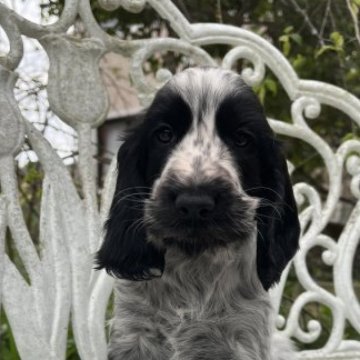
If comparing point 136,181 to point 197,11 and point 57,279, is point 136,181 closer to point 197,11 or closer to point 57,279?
point 57,279

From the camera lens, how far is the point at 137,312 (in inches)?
106

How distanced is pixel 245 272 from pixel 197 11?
2.54 metres

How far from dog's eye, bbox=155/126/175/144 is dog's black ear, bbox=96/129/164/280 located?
105 mm

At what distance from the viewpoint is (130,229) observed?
265 centimetres

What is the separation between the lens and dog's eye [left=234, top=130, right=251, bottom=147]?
2.58 meters

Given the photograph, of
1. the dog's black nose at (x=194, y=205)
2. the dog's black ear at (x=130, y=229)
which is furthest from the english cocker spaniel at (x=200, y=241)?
the dog's black nose at (x=194, y=205)

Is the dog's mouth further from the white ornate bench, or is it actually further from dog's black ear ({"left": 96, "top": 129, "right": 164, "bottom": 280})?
the white ornate bench

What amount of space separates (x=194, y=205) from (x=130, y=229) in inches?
18.2

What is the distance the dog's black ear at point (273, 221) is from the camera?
2693 millimetres

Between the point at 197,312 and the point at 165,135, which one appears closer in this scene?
the point at 165,135

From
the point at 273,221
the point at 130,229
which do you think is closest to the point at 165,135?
the point at 130,229

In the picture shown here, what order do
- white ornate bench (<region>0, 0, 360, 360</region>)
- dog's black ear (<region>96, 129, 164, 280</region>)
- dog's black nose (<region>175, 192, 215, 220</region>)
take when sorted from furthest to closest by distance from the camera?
white ornate bench (<region>0, 0, 360, 360</region>) < dog's black ear (<region>96, 129, 164, 280</region>) < dog's black nose (<region>175, 192, 215, 220</region>)

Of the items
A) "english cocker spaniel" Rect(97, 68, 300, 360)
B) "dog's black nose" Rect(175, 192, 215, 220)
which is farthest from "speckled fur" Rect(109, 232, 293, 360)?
"dog's black nose" Rect(175, 192, 215, 220)

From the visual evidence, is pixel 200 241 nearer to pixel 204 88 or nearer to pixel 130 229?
pixel 130 229
